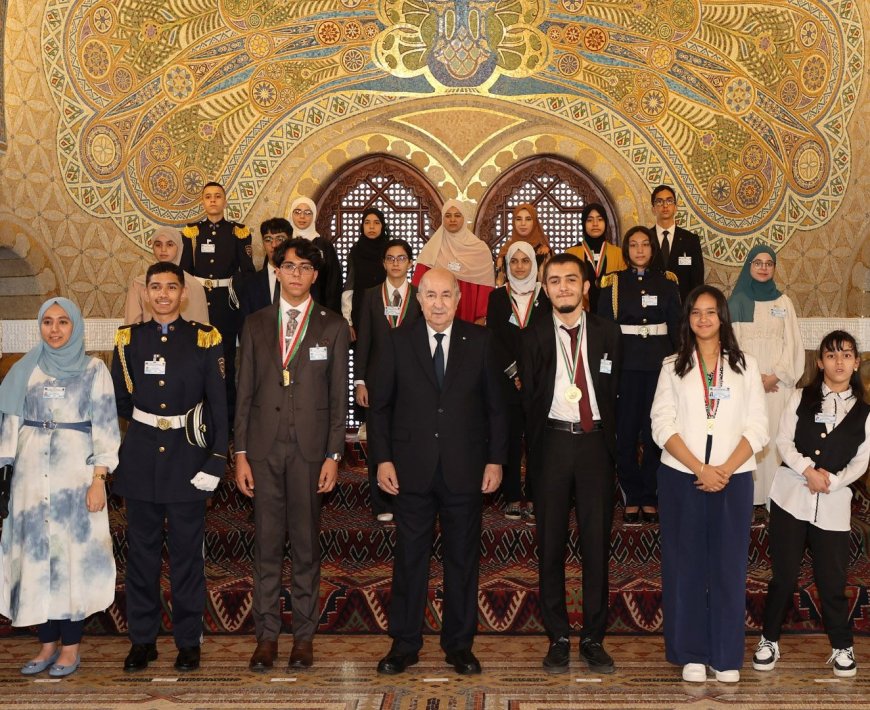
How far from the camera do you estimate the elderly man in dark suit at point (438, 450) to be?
4.23 meters

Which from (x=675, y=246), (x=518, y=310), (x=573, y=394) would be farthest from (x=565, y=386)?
(x=675, y=246)

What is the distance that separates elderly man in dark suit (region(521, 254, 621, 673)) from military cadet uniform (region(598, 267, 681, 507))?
1390 mm

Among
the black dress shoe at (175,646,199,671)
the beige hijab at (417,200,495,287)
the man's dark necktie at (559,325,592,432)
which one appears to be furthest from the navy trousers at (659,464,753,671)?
the beige hijab at (417,200,495,287)

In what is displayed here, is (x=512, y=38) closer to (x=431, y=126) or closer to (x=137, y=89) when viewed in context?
(x=431, y=126)

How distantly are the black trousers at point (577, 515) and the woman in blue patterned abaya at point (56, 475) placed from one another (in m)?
1.82

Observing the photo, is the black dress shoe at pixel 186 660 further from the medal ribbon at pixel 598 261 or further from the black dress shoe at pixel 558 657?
the medal ribbon at pixel 598 261

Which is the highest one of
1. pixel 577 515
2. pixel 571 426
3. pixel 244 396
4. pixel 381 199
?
pixel 381 199

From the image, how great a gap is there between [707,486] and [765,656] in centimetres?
84

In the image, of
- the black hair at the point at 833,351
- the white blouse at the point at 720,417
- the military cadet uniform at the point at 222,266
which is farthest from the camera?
the military cadet uniform at the point at 222,266

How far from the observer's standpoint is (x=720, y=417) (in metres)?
4.15

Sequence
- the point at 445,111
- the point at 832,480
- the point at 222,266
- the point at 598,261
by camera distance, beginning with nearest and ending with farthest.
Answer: the point at 832,480, the point at 598,261, the point at 222,266, the point at 445,111

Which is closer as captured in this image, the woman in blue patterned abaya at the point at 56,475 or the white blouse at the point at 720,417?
the white blouse at the point at 720,417

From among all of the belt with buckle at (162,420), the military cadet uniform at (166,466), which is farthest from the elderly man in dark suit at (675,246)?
the belt with buckle at (162,420)

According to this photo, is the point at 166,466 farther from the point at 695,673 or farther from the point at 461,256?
the point at 461,256
